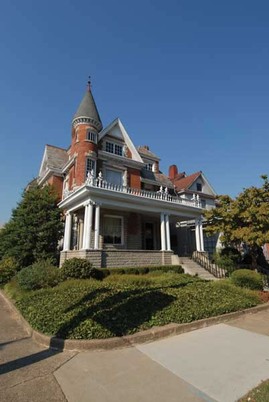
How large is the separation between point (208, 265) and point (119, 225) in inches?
291

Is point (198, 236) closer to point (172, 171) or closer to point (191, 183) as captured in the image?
point (191, 183)

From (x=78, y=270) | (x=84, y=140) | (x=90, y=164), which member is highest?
(x=84, y=140)

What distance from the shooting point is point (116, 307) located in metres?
7.32

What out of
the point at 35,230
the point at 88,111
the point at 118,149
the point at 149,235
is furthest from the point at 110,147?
the point at 35,230

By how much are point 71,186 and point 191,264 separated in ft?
36.4

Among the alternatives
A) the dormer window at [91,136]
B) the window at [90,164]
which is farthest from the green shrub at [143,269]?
the dormer window at [91,136]

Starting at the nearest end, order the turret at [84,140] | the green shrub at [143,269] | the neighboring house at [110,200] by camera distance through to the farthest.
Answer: the green shrub at [143,269]
the neighboring house at [110,200]
the turret at [84,140]

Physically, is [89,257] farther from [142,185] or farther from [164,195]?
[142,185]

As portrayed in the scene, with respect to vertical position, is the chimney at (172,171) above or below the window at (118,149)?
above

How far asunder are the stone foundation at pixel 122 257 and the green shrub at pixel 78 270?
0.96m

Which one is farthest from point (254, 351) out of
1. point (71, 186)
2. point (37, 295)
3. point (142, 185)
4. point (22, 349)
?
point (142, 185)

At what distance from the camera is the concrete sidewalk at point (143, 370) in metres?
3.72

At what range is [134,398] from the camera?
361 centimetres

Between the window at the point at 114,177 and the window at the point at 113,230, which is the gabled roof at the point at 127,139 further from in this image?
the window at the point at 113,230
